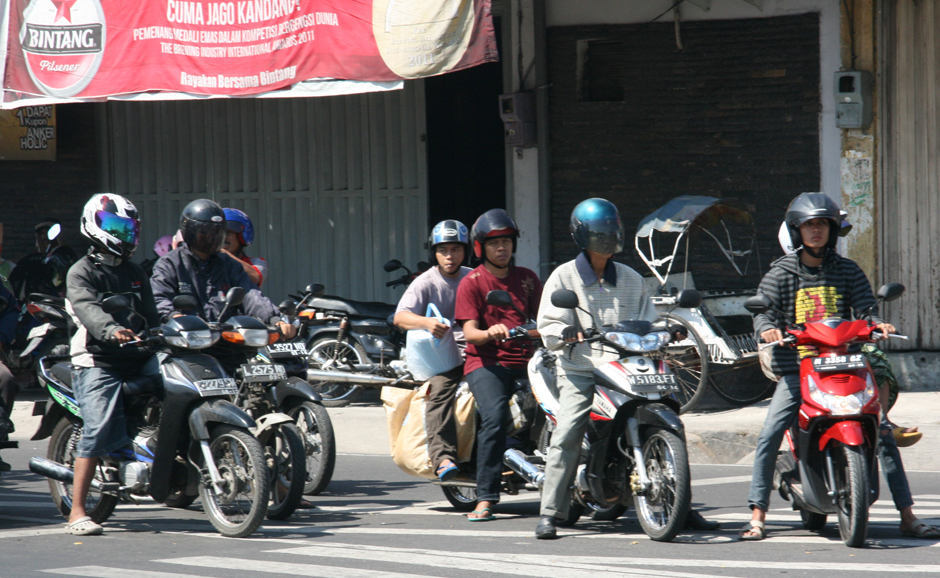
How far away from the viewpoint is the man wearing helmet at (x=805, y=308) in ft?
19.7

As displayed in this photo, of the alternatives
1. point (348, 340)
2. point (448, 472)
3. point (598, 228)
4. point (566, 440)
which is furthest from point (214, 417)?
point (348, 340)

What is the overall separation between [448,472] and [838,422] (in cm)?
239

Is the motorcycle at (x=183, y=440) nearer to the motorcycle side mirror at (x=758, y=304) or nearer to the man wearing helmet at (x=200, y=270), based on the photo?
the man wearing helmet at (x=200, y=270)

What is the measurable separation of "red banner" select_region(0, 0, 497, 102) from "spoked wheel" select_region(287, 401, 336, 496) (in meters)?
3.93

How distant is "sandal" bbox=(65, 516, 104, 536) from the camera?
22.0 feet

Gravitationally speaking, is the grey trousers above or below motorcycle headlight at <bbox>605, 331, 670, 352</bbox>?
below

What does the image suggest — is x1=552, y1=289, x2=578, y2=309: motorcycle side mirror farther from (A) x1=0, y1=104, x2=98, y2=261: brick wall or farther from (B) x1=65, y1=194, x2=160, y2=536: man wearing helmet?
(A) x1=0, y1=104, x2=98, y2=261: brick wall

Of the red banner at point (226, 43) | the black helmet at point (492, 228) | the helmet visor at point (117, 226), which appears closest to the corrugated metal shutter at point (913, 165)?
the red banner at point (226, 43)

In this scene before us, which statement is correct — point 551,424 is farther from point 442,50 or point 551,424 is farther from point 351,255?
point 351,255

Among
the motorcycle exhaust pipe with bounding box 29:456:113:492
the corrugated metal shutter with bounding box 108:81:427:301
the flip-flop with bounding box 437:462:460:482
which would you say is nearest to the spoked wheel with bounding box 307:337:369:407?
the corrugated metal shutter with bounding box 108:81:427:301

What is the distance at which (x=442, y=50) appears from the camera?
1062cm

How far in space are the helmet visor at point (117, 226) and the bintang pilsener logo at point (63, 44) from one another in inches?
251

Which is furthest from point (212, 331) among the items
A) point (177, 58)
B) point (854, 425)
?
point (177, 58)

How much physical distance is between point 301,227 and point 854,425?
10.0 m
